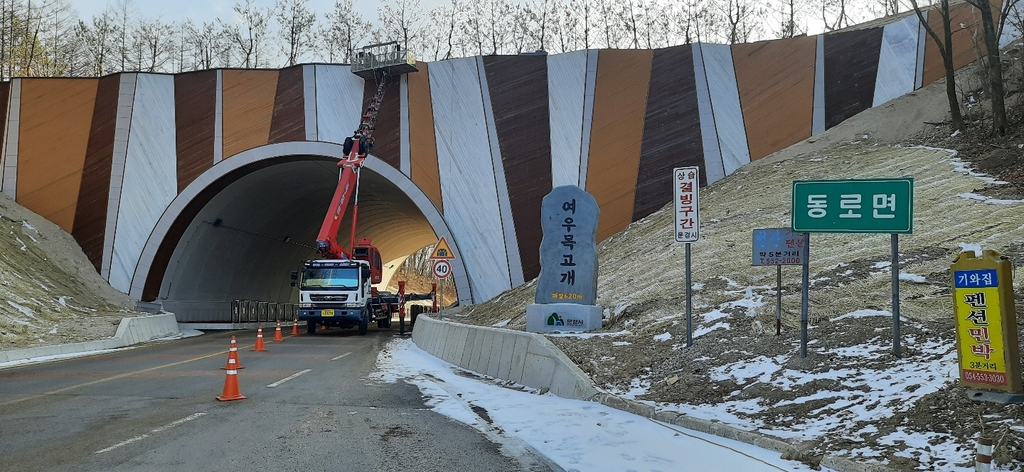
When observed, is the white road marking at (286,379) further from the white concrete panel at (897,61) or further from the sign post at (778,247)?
the white concrete panel at (897,61)

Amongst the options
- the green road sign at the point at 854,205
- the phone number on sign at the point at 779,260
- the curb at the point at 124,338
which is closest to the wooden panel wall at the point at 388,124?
the curb at the point at 124,338

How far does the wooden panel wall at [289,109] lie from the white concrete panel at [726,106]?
1617cm

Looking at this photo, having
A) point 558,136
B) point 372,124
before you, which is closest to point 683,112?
point 558,136

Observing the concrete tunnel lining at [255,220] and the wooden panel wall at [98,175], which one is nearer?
the concrete tunnel lining at [255,220]

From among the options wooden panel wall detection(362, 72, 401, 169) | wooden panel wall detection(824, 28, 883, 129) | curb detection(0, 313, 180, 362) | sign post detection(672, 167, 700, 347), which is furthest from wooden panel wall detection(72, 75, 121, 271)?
wooden panel wall detection(824, 28, 883, 129)

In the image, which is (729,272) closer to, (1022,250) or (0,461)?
(1022,250)

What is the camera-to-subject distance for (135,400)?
1083cm

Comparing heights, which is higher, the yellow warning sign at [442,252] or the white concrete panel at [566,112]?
the white concrete panel at [566,112]

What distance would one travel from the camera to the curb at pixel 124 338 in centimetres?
1814

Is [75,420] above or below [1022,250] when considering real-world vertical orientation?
below

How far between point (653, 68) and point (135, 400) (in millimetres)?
23675

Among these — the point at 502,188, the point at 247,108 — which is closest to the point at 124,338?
the point at 247,108

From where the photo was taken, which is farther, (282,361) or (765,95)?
(765,95)

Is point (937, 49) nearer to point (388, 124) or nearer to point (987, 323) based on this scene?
point (388, 124)
